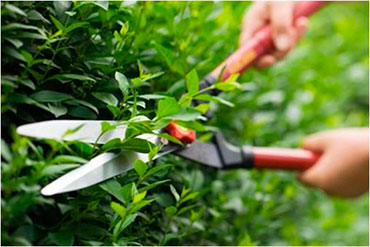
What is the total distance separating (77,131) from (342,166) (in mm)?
983

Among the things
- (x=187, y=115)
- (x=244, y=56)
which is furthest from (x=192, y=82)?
(x=244, y=56)

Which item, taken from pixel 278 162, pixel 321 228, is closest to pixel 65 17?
pixel 278 162

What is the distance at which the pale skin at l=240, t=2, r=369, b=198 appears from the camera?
5.63 ft

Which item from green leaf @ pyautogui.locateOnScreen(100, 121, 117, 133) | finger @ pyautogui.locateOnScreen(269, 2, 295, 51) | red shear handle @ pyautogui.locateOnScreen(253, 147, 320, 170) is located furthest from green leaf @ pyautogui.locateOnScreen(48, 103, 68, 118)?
finger @ pyautogui.locateOnScreen(269, 2, 295, 51)

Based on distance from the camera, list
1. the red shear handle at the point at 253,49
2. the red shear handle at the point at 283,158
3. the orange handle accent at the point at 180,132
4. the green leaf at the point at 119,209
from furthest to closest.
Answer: the red shear handle at the point at 283,158, the red shear handle at the point at 253,49, the orange handle accent at the point at 180,132, the green leaf at the point at 119,209

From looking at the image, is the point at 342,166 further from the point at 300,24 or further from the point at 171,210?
the point at 171,210

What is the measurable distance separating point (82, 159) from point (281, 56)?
2.88 ft

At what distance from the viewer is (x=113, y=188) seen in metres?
1.00

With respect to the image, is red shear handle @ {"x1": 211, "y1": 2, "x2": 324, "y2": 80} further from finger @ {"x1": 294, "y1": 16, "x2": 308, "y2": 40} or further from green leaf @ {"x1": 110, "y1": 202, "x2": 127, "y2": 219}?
green leaf @ {"x1": 110, "y1": 202, "x2": 127, "y2": 219}

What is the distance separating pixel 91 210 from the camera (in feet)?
3.46

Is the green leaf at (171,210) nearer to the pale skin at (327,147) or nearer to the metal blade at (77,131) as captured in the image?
the metal blade at (77,131)

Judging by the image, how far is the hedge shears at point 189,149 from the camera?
986 mm

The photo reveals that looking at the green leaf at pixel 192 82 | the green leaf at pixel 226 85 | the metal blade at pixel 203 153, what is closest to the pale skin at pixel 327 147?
the metal blade at pixel 203 153

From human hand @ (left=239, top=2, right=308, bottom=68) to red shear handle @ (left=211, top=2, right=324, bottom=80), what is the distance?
2 cm
